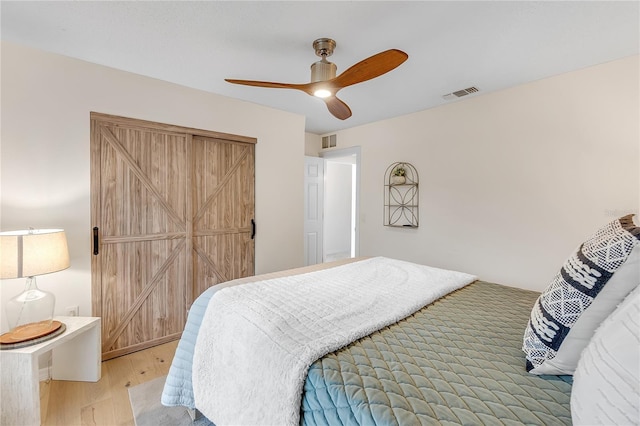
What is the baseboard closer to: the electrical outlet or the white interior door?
the electrical outlet

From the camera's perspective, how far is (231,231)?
10.5 ft

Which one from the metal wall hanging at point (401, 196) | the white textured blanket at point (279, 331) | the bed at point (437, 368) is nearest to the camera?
the bed at point (437, 368)

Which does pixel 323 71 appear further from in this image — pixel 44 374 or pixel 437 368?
pixel 44 374

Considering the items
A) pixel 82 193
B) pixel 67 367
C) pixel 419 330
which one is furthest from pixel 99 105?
pixel 419 330

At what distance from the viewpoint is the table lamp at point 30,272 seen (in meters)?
1.68

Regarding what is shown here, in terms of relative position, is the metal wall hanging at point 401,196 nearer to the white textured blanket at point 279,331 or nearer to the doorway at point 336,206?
the doorway at point 336,206

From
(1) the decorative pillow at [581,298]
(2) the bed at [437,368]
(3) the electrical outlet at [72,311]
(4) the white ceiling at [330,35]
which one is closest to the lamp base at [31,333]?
(3) the electrical outlet at [72,311]

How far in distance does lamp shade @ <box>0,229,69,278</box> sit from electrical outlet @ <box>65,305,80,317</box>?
0.63 meters

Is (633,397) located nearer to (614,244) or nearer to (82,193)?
(614,244)

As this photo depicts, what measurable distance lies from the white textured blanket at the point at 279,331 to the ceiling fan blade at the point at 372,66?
1.29 meters

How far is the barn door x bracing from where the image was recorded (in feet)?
7.96

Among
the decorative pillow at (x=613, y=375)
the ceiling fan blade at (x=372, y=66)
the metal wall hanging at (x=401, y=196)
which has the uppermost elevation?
the ceiling fan blade at (x=372, y=66)

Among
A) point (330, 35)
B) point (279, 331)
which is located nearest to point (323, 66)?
point (330, 35)

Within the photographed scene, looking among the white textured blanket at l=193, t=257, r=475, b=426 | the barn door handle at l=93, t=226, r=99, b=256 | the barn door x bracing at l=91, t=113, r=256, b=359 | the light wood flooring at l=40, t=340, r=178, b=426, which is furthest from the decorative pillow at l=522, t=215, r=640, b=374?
the barn door handle at l=93, t=226, r=99, b=256
